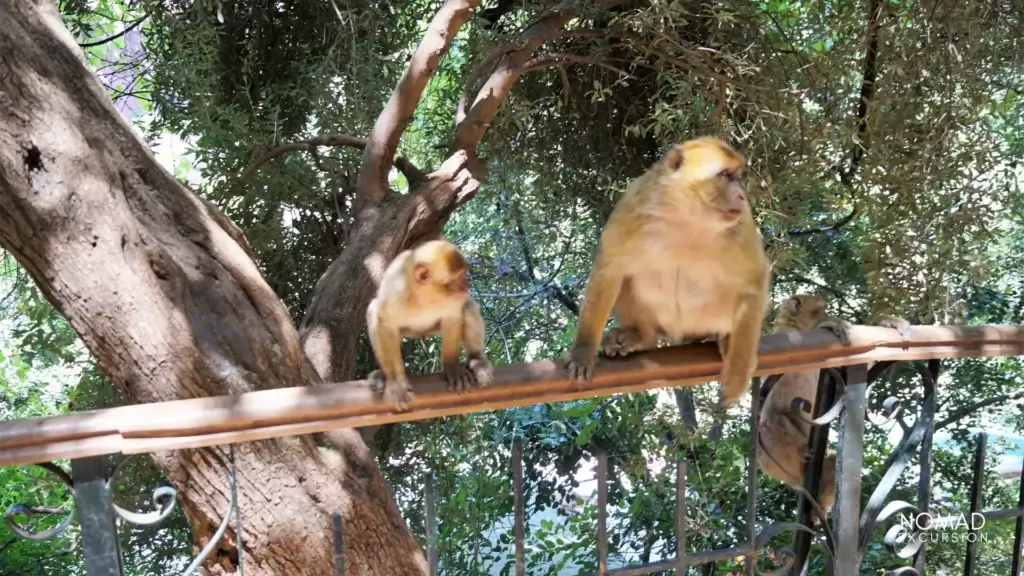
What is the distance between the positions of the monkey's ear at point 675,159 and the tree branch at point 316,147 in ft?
5.52

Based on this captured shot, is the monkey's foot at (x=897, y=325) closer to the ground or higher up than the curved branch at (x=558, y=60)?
closer to the ground

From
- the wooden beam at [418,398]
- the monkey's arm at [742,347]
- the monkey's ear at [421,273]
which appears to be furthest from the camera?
the monkey's ear at [421,273]

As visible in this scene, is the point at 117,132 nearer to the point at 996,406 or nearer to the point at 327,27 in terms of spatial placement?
the point at 327,27

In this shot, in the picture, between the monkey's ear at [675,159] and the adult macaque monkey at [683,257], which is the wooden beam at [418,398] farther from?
the monkey's ear at [675,159]

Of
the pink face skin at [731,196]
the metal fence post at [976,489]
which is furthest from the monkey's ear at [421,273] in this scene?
the metal fence post at [976,489]

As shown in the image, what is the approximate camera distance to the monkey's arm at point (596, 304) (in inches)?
76.2

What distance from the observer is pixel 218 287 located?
2666 mm

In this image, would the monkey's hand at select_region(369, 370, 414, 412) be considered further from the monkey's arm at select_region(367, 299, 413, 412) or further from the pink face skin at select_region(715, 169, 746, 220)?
the pink face skin at select_region(715, 169, 746, 220)

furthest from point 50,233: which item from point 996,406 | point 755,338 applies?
point 996,406

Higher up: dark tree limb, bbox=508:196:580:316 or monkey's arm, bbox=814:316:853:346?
dark tree limb, bbox=508:196:580:316

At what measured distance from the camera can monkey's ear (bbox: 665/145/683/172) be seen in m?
2.13

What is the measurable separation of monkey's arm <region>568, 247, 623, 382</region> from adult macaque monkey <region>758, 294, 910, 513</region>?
76cm

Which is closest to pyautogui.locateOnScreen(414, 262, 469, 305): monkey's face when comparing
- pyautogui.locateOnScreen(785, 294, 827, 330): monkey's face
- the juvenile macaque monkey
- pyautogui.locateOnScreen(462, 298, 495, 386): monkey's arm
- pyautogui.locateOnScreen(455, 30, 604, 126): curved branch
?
the juvenile macaque monkey

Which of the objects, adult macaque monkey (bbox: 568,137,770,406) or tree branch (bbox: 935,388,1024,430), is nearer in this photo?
adult macaque monkey (bbox: 568,137,770,406)
